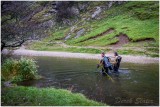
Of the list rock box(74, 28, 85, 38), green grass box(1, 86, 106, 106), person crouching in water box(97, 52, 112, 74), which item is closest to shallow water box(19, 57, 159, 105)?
person crouching in water box(97, 52, 112, 74)

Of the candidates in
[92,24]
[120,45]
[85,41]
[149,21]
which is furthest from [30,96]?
[92,24]

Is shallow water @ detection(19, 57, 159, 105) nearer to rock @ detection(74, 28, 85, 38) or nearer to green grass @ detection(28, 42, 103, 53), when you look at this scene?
green grass @ detection(28, 42, 103, 53)

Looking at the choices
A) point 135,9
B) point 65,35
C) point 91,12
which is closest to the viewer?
point 65,35

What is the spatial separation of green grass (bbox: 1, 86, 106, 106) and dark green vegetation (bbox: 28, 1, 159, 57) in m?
44.8

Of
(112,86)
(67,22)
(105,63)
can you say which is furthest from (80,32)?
(112,86)

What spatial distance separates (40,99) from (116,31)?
246 ft

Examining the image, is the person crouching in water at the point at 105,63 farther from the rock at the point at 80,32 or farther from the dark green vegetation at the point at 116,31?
the rock at the point at 80,32

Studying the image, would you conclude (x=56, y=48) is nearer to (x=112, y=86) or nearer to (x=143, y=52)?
(x=143, y=52)

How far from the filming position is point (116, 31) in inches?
3649

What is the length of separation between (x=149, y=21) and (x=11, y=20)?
3203 inches

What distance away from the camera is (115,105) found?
20.0m

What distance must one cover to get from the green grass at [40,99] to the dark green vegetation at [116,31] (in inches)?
1765

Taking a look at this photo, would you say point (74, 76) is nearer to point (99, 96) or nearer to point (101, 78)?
point (101, 78)

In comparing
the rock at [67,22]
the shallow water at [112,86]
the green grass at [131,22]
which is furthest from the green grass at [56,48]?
the shallow water at [112,86]
